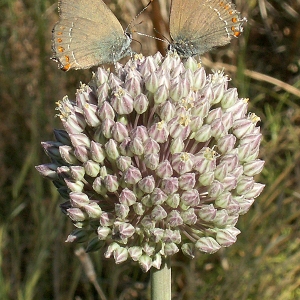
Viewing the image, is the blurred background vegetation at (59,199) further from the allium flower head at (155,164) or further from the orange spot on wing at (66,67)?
the allium flower head at (155,164)

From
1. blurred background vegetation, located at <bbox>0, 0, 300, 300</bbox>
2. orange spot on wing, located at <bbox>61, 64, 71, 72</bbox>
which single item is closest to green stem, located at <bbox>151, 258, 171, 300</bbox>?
orange spot on wing, located at <bbox>61, 64, 71, 72</bbox>

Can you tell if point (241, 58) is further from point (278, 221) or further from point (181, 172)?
point (181, 172)

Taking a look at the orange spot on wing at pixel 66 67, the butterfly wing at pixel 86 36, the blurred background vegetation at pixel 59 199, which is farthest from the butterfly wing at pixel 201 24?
the blurred background vegetation at pixel 59 199

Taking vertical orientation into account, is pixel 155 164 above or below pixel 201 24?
below

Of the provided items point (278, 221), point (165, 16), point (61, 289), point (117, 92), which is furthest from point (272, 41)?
point (61, 289)

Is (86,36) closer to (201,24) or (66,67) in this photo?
(66,67)

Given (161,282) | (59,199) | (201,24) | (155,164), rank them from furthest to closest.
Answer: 1. (59,199)
2. (201,24)
3. (161,282)
4. (155,164)

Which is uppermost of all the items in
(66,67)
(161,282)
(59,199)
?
(66,67)

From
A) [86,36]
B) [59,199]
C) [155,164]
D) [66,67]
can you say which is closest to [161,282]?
[155,164]
